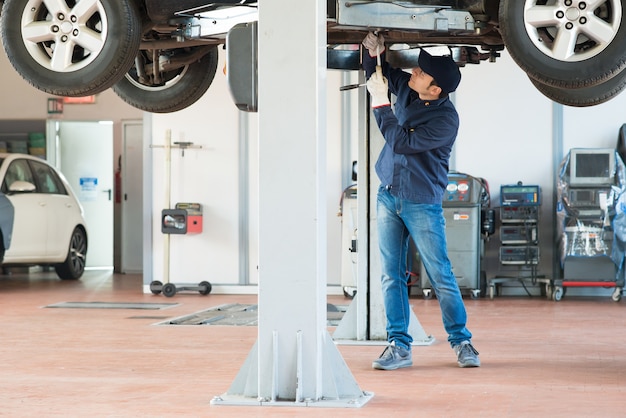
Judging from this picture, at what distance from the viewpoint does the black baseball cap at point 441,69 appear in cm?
498

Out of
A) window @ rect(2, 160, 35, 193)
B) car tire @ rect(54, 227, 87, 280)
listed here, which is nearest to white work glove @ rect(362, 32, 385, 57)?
window @ rect(2, 160, 35, 193)

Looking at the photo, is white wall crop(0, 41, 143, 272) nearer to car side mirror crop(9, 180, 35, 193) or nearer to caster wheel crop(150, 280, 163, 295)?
car side mirror crop(9, 180, 35, 193)

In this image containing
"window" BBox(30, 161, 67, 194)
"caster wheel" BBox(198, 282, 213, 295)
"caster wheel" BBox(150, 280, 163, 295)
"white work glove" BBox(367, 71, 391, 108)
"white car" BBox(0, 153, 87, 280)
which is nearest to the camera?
"white work glove" BBox(367, 71, 391, 108)

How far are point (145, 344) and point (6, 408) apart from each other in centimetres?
222

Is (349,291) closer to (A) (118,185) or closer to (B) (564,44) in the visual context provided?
(B) (564,44)

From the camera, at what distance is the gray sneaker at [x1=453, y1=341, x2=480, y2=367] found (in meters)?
5.00

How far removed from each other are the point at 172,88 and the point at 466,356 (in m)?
2.60

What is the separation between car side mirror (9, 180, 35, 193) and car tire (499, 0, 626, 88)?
7880 mm

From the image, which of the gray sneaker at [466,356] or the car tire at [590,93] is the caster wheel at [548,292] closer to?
the car tire at [590,93]

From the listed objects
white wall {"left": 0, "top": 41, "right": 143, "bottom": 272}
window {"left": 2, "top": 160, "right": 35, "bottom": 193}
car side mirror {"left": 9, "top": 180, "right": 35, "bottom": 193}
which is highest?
white wall {"left": 0, "top": 41, "right": 143, "bottom": 272}

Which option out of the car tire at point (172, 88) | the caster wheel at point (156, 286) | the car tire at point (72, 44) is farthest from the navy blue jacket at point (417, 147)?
the caster wheel at point (156, 286)

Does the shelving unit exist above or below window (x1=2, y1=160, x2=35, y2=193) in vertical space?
below

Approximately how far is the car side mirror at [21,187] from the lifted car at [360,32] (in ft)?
19.9

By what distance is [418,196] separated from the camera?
196 inches
